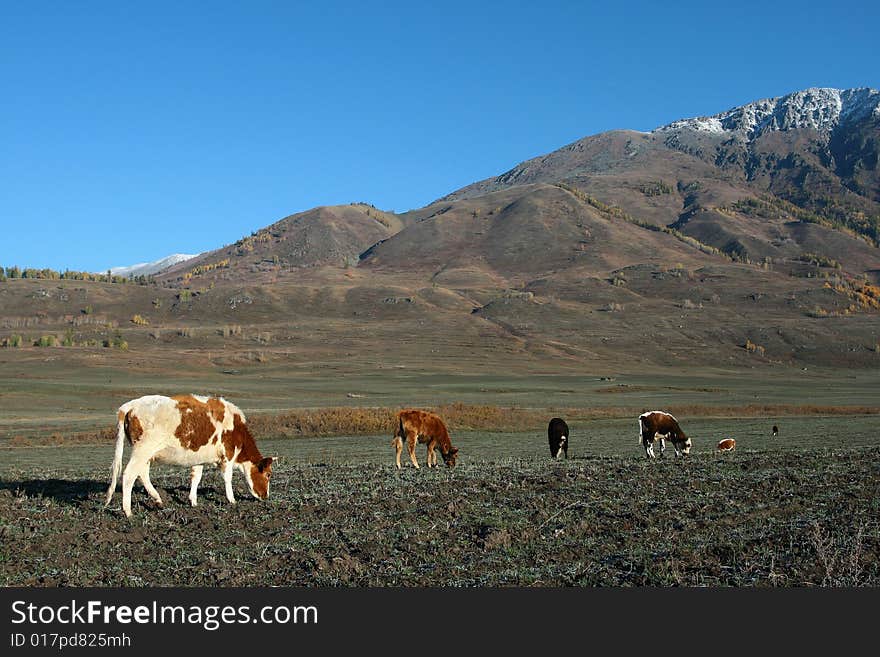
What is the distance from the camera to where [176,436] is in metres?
15.2

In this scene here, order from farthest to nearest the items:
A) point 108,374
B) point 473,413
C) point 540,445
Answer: point 108,374 < point 473,413 < point 540,445

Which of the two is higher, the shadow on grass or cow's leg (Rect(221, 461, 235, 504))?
cow's leg (Rect(221, 461, 235, 504))

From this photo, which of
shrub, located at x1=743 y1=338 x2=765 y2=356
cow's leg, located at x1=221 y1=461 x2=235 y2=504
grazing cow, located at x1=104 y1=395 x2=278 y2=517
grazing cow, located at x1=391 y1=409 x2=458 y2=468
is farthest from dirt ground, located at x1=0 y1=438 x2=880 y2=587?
shrub, located at x1=743 y1=338 x2=765 y2=356

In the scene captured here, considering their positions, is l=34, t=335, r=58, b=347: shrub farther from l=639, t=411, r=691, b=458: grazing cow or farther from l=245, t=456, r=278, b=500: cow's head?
l=245, t=456, r=278, b=500: cow's head

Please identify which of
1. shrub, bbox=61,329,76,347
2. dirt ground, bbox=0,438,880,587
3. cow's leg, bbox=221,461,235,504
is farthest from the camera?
shrub, bbox=61,329,76,347

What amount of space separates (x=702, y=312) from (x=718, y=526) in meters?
194

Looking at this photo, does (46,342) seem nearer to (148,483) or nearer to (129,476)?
(148,483)

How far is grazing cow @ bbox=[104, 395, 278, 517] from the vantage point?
15.0 m

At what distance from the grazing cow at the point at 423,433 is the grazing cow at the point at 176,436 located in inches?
329

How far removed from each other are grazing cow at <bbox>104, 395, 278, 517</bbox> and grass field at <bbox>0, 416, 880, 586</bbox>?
0.77m

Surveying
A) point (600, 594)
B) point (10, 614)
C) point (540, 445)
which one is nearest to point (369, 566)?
point (600, 594)

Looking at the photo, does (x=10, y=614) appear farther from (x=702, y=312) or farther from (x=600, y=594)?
(x=702, y=312)

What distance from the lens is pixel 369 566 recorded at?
1140cm

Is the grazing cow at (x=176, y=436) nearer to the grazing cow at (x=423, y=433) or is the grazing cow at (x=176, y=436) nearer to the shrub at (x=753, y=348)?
the grazing cow at (x=423, y=433)
